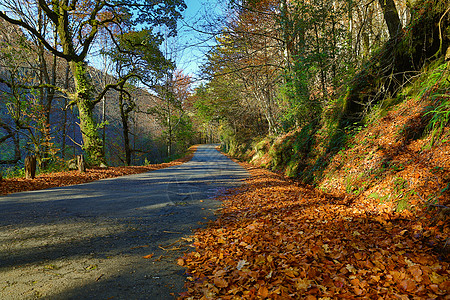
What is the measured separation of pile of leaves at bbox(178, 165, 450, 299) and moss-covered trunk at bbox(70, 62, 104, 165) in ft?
34.0

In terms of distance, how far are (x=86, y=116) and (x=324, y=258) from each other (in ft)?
41.1

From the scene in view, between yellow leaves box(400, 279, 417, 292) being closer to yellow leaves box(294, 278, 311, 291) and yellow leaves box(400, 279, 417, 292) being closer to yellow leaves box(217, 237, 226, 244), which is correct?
yellow leaves box(294, 278, 311, 291)

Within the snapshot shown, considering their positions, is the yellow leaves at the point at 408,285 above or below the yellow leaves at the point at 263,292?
above

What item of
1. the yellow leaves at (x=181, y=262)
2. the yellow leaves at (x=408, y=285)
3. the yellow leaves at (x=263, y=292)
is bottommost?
the yellow leaves at (x=181, y=262)

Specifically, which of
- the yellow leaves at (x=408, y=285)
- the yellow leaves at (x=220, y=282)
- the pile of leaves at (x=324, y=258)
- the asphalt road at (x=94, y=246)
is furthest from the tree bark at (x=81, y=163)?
the yellow leaves at (x=408, y=285)

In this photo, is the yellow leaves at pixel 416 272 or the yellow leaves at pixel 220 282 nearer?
the yellow leaves at pixel 416 272

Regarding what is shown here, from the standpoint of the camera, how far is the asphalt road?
202 centimetres

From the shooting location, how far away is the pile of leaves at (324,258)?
1.81 m

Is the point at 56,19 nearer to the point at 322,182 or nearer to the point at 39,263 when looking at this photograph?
the point at 39,263

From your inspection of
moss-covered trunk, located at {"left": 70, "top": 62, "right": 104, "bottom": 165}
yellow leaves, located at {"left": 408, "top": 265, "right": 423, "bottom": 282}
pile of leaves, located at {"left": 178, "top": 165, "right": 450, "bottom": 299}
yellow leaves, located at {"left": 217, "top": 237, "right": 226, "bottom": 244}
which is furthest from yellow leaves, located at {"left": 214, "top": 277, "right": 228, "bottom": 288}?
moss-covered trunk, located at {"left": 70, "top": 62, "right": 104, "bottom": 165}

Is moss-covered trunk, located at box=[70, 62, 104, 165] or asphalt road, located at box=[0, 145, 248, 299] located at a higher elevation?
moss-covered trunk, located at box=[70, 62, 104, 165]

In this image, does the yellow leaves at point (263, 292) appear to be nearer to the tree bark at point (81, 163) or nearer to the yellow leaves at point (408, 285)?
the yellow leaves at point (408, 285)

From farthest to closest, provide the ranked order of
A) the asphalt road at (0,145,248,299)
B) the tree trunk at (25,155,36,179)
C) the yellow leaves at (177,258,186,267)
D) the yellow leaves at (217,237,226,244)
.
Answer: the tree trunk at (25,155,36,179)
the yellow leaves at (217,237,226,244)
the yellow leaves at (177,258,186,267)
the asphalt road at (0,145,248,299)

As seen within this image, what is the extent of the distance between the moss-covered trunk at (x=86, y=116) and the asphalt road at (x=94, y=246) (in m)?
6.70
